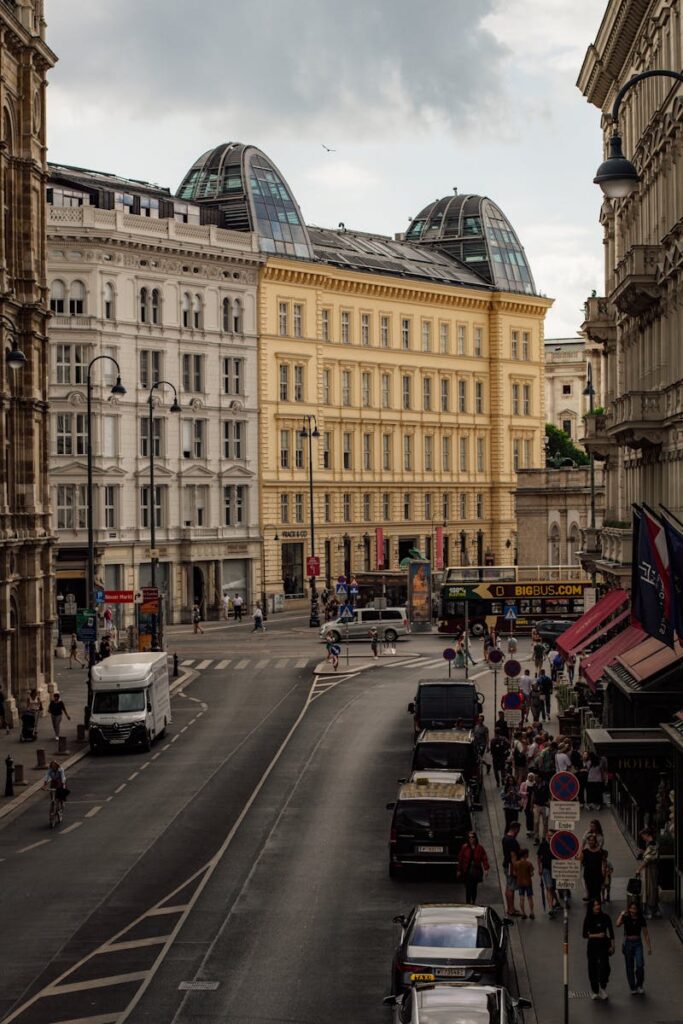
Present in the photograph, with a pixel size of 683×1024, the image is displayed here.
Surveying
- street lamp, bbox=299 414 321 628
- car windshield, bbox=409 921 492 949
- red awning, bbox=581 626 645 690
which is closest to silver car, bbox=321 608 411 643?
street lamp, bbox=299 414 321 628

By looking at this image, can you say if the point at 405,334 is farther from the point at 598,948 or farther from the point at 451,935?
the point at 451,935

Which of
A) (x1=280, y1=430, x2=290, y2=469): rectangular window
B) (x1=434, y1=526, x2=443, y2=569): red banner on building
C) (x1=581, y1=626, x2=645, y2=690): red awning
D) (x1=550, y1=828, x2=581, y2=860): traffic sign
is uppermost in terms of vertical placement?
(x1=280, y1=430, x2=290, y2=469): rectangular window

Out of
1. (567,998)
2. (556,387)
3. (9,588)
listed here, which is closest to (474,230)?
(556,387)

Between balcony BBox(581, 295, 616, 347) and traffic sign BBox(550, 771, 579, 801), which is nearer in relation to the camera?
traffic sign BBox(550, 771, 579, 801)

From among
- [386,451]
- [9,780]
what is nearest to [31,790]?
[9,780]

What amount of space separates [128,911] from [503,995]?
11032mm

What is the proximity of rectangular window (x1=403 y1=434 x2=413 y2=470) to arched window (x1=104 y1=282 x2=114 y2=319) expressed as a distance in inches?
1140

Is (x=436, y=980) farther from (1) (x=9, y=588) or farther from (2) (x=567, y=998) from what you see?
(1) (x=9, y=588)

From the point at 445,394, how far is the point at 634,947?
100590 mm

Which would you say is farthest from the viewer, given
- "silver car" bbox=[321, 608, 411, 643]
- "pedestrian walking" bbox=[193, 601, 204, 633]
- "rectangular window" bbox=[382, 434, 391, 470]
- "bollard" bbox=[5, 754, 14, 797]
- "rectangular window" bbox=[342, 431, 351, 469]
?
"rectangular window" bbox=[382, 434, 391, 470]

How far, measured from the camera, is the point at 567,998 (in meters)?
22.9

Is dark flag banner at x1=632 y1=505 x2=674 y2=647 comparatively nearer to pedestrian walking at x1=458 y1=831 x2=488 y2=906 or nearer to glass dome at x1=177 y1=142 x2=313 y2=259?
pedestrian walking at x1=458 y1=831 x2=488 y2=906

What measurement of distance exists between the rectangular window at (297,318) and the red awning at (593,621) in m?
59.9

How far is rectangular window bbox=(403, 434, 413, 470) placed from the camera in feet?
392
